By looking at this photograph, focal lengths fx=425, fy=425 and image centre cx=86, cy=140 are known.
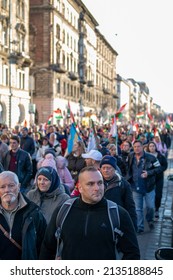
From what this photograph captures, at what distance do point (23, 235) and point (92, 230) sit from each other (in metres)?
0.75

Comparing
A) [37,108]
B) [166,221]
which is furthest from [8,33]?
[166,221]

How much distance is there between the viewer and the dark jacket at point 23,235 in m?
3.75

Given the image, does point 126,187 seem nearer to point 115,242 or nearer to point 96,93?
point 115,242

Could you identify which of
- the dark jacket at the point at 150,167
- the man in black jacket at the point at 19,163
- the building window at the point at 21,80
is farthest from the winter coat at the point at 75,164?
the building window at the point at 21,80

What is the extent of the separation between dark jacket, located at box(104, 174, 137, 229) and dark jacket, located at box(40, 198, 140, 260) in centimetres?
199

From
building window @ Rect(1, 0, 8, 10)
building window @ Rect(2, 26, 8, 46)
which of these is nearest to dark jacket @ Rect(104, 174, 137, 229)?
building window @ Rect(2, 26, 8, 46)

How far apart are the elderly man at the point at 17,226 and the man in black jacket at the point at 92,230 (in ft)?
1.02

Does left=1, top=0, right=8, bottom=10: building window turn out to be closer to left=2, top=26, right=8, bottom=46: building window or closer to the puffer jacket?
left=2, top=26, right=8, bottom=46: building window

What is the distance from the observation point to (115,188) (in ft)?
18.6

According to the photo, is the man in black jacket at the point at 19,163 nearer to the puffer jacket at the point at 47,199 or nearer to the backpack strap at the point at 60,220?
the puffer jacket at the point at 47,199

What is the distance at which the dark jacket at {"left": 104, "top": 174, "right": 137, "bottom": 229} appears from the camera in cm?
555

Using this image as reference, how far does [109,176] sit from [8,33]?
36.5 m
